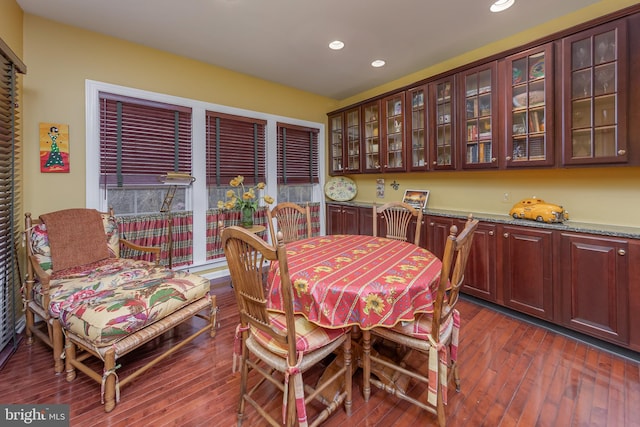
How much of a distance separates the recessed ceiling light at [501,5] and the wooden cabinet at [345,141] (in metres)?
2.06

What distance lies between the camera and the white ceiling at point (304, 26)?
235cm

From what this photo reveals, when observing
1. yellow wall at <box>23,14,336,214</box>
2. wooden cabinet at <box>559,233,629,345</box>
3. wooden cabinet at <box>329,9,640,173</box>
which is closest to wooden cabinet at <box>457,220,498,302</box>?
wooden cabinet at <box>559,233,629,345</box>

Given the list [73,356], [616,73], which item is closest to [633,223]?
[616,73]

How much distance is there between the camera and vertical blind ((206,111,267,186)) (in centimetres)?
356

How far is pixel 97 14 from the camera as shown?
2459mm

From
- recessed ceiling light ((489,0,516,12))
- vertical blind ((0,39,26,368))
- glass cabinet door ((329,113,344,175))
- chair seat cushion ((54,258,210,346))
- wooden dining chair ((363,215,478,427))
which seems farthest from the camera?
glass cabinet door ((329,113,344,175))

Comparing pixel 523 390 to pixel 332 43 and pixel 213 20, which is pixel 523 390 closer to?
pixel 332 43

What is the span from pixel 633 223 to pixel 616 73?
1206 millimetres

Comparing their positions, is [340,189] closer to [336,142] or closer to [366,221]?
[336,142]

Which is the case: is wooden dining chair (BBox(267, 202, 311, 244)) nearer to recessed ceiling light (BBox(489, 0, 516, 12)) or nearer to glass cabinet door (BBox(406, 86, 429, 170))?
glass cabinet door (BBox(406, 86, 429, 170))

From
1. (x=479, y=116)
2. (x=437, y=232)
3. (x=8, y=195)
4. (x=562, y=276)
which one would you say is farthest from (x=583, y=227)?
(x=8, y=195)

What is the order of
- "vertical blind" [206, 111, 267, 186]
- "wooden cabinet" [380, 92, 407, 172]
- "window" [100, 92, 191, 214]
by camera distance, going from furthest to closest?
"wooden cabinet" [380, 92, 407, 172], "vertical blind" [206, 111, 267, 186], "window" [100, 92, 191, 214]

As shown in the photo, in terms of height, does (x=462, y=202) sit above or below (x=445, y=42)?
below

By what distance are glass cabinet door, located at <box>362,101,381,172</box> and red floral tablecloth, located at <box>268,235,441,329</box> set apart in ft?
8.08
